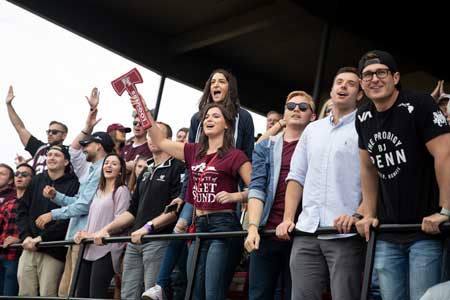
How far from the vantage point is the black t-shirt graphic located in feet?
11.2

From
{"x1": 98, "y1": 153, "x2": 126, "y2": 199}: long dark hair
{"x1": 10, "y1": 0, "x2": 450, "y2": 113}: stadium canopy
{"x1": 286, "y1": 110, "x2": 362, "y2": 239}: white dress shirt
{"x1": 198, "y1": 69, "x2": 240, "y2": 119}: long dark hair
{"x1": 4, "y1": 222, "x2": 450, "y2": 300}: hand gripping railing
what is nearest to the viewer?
{"x1": 4, "y1": 222, "x2": 450, "y2": 300}: hand gripping railing

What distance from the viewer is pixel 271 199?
4395 millimetres

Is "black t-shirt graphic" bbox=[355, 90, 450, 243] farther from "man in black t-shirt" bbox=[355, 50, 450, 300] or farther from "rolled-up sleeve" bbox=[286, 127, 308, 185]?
"rolled-up sleeve" bbox=[286, 127, 308, 185]

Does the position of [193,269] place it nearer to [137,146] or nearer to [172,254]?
[172,254]

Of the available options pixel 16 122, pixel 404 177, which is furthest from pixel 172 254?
pixel 16 122

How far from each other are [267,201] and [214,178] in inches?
17.1

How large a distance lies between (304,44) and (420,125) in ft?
36.1

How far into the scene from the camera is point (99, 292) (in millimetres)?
5574

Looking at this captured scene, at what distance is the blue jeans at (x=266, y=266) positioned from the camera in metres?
4.19

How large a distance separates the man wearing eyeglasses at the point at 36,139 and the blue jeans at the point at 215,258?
11.8 feet

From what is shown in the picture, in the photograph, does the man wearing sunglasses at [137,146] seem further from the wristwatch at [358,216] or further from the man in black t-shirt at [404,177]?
the man in black t-shirt at [404,177]

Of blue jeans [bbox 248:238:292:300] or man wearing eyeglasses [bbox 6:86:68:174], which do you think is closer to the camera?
blue jeans [bbox 248:238:292:300]

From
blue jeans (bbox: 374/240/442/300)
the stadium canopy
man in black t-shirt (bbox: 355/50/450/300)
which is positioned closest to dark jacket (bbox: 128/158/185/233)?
man in black t-shirt (bbox: 355/50/450/300)

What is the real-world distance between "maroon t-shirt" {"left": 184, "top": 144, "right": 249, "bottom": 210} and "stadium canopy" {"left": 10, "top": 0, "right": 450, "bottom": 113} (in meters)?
7.41
